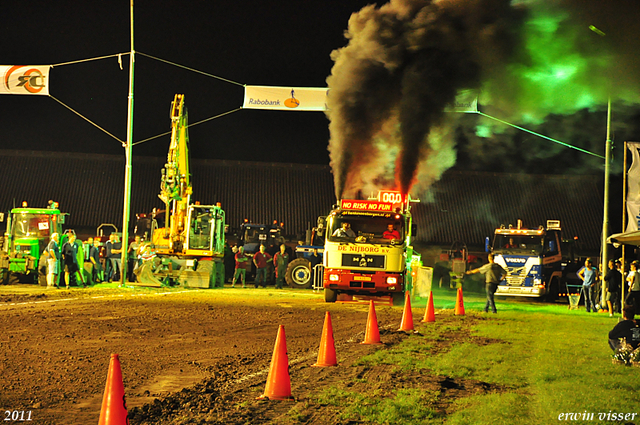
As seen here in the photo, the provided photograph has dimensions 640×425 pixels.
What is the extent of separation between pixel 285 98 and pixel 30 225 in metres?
11.9

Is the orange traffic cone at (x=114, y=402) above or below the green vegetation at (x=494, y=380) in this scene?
above

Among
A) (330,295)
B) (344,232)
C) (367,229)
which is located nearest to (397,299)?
(330,295)

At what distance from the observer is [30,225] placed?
27562mm

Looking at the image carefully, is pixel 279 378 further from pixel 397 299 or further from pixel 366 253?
pixel 397 299

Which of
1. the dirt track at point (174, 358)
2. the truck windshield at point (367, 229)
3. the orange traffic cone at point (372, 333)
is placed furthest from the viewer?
the truck windshield at point (367, 229)

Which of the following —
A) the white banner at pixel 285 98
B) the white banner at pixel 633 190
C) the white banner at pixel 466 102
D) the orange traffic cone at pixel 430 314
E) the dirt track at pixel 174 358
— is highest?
the white banner at pixel 285 98

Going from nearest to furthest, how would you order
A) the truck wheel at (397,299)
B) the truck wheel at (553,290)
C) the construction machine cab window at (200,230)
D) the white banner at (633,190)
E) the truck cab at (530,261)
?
1. the white banner at (633,190)
2. the truck wheel at (397,299)
3. the construction machine cab window at (200,230)
4. the truck cab at (530,261)
5. the truck wheel at (553,290)

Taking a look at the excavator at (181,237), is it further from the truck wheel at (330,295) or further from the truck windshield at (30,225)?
the truck wheel at (330,295)

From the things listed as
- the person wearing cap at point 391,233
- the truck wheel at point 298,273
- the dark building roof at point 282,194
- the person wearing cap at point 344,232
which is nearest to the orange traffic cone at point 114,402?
the person wearing cap at point 344,232

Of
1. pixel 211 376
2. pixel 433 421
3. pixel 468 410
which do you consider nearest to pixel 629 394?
pixel 468 410

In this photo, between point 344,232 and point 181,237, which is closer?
point 344,232

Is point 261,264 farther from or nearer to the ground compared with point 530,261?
nearer to the ground

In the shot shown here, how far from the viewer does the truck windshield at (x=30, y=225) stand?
27406 millimetres

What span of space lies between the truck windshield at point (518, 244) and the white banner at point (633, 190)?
298 inches
